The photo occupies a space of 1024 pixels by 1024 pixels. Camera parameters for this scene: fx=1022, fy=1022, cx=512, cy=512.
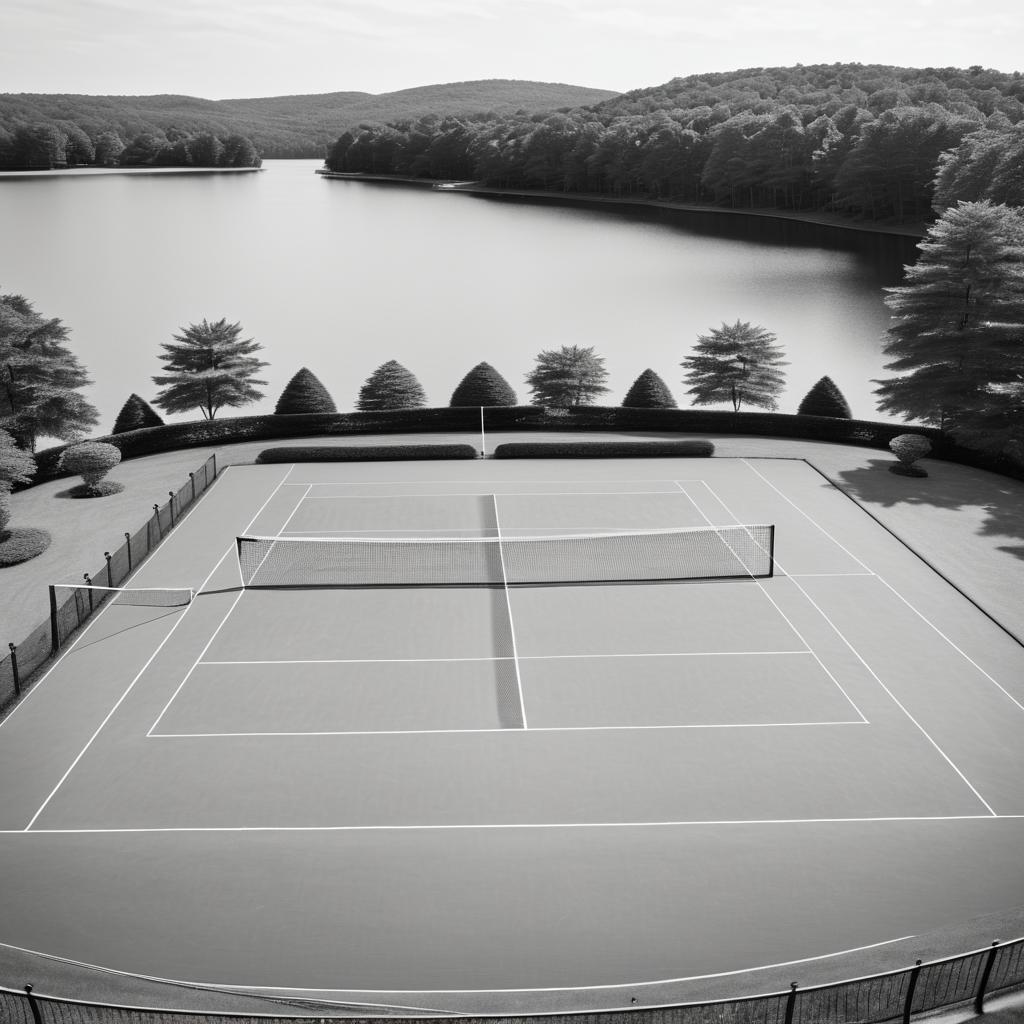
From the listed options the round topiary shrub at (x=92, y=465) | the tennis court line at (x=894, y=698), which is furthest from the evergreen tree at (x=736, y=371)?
the round topiary shrub at (x=92, y=465)

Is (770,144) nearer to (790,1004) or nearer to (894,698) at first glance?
(894,698)

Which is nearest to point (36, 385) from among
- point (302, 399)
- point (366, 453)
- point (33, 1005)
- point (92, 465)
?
point (92, 465)

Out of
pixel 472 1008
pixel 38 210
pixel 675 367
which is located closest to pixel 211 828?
pixel 472 1008

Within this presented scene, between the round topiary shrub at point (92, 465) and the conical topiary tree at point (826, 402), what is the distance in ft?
73.2

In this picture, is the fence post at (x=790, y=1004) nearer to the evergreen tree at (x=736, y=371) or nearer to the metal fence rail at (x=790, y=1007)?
the metal fence rail at (x=790, y=1007)

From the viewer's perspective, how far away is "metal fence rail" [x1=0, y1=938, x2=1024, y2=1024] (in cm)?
932

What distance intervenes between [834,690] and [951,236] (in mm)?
21173

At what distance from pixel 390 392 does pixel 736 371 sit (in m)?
12.5

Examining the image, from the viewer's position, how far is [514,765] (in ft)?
50.0

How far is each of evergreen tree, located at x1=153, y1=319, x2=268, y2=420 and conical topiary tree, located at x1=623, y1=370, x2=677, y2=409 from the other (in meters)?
13.6

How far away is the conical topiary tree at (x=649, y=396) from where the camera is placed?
36.7 metres

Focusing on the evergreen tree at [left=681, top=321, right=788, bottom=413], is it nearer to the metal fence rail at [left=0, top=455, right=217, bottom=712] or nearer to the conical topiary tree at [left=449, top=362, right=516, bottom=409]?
the conical topiary tree at [left=449, top=362, right=516, bottom=409]

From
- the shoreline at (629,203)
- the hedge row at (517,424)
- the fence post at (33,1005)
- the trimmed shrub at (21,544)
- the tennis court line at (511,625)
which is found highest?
the fence post at (33,1005)

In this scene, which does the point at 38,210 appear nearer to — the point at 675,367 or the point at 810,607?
the point at 675,367
